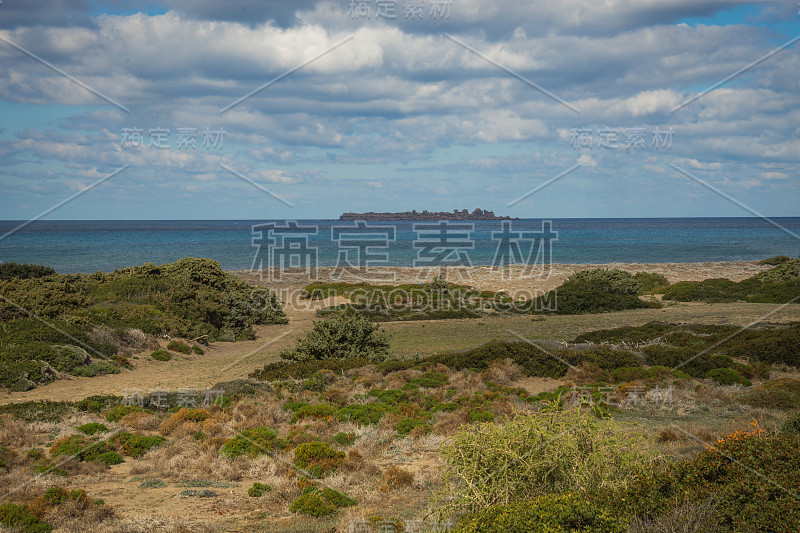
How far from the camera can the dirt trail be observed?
15.2 meters

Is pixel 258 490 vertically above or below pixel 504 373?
above

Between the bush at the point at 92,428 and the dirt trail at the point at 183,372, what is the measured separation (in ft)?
13.9

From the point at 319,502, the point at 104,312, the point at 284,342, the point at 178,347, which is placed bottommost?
the point at 284,342

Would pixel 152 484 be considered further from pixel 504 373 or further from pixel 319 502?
pixel 504 373

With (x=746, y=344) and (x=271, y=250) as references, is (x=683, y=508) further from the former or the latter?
(x=271, y=250)

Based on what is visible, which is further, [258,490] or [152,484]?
[152,484]

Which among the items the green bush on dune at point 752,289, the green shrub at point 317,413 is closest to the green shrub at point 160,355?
the green shrub at point 317,413

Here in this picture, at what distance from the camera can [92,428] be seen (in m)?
10.8

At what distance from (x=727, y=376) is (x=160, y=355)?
64.5 ft

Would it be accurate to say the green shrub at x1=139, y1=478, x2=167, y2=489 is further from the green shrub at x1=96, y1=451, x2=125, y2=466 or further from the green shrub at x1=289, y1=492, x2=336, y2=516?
the green shrub at x1=289, y1=492, x2=336, y2=516

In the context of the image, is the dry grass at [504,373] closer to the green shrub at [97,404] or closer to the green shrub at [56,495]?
the green shrub at [97,404]

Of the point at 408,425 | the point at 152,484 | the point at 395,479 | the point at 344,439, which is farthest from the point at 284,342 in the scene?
the point at 395,479

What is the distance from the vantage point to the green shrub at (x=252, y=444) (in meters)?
9.58

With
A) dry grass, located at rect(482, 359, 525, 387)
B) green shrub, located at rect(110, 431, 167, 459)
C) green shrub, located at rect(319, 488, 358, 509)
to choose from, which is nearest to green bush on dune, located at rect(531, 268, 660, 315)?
dry grass, located at rect(482, 359, 525, 387)
